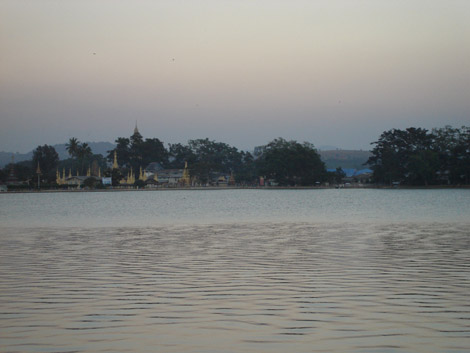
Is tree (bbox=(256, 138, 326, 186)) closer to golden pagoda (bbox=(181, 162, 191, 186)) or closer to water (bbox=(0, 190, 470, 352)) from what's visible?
golden pagoda (bbox=(181, 162, 191, 186))

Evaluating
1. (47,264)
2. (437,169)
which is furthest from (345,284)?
(437,169)

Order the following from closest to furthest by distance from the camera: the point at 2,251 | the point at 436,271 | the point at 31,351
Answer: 1. the point at 31,351
2. the point at 436,271
3. the point at 2,251

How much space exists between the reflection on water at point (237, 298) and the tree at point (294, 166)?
131809 millimetres

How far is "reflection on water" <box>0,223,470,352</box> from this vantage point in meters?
7.35

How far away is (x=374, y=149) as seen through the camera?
5679 inches

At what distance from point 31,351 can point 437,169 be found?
131 metres

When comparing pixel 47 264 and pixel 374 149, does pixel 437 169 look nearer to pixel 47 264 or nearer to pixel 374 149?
pixel 374 149

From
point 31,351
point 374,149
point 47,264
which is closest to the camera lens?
point 31,351

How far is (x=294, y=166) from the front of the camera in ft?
494

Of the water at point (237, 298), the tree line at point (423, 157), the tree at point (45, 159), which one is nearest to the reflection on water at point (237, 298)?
the water at point (237, 298)

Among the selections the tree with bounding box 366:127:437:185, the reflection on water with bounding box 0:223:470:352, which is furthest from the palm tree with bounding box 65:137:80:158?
the reflection on water with bounding box 0:223:470:352

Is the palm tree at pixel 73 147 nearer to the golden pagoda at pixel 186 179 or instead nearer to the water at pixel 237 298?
the golden pagoda at pixel 186 179

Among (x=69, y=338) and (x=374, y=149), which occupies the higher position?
(x=374, y=149)

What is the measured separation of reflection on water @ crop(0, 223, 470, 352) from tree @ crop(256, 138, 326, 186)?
132 metres
